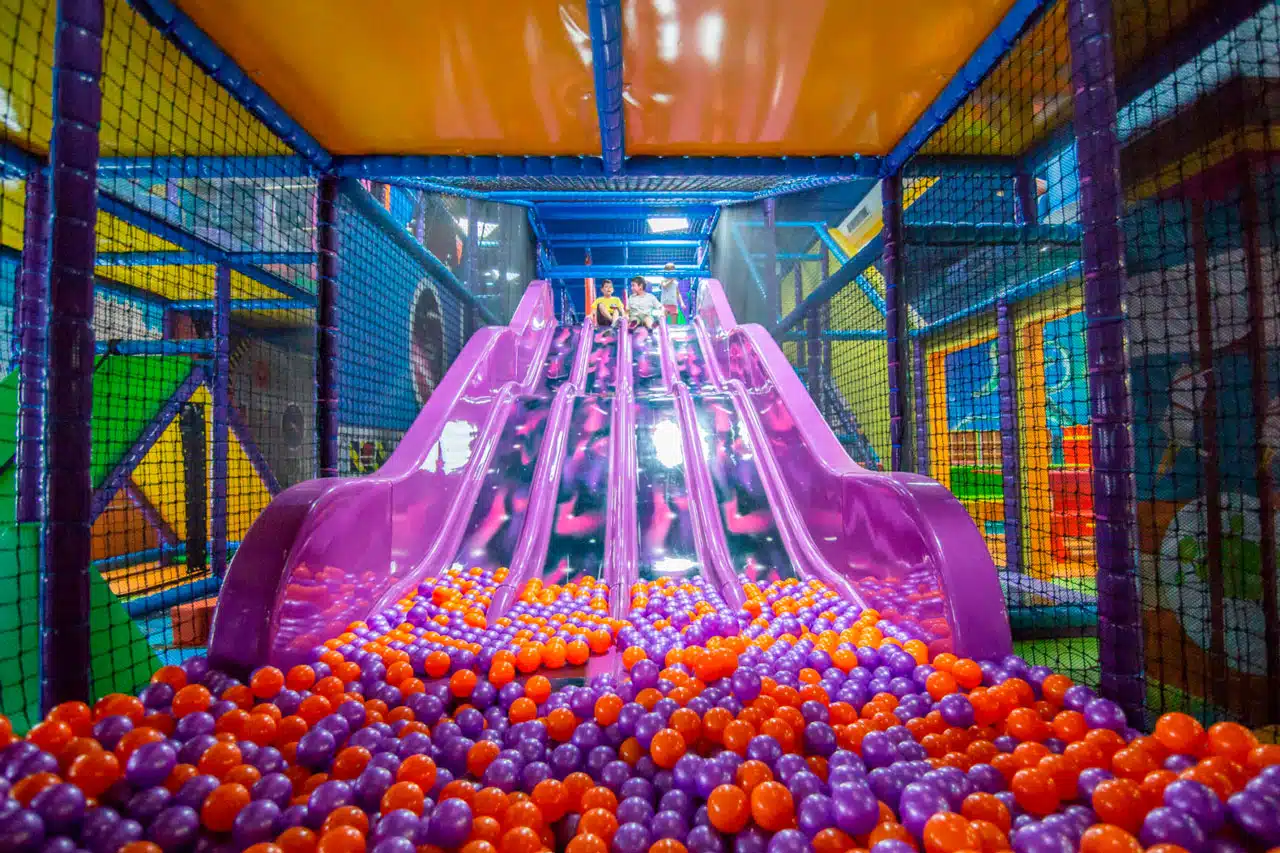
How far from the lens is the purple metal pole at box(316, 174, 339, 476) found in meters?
3.26

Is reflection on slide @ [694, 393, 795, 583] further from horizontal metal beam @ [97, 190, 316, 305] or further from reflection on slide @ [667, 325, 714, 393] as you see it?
horizontal metal beam @ [97, 190, 316, 305]

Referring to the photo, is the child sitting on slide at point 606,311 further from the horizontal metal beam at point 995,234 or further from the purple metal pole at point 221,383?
the horizontal metal beam at point 995,234

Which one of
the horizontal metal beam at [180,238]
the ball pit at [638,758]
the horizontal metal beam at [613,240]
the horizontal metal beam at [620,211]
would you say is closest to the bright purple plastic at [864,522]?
the ball pit at [638,758]

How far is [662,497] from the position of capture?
12.1 feet

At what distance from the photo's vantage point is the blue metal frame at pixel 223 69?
6.86ft

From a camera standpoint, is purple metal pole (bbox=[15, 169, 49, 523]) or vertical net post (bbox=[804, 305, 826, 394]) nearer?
purple metal pole (bbox=[15, 169, 49, 523])

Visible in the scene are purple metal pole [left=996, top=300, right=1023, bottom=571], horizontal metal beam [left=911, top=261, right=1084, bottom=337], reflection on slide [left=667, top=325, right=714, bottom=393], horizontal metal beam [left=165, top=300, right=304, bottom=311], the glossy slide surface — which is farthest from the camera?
reflection on slide [left=667, top=325, right=714, bottom=393]

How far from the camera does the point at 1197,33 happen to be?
8.21ft

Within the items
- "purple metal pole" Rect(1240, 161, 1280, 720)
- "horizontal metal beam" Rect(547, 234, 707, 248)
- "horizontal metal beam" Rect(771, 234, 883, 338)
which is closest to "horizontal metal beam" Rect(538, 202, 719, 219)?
"horizontal metal beam" Rect(547, 234, 707, 248)

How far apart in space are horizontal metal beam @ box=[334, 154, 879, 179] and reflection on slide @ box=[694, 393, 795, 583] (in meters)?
1.58

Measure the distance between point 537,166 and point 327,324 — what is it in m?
1.35

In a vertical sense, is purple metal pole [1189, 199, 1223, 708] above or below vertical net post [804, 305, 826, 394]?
below

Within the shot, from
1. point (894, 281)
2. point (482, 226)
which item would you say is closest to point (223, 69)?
point (894, 281)

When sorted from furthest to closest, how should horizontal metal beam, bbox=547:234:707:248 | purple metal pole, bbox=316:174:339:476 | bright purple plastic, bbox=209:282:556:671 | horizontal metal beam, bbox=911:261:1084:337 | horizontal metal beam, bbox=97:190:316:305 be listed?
horizontal metal beam, bbox=547:234:707:248 → purple metal pole, bbox=316:174:339:476 → horizontal metal beam, bbox=911:261:1084:337 → horizontal metal beam, bbox=97:190:316:305 → bright purple plastic, bbox=209:282:556:671
